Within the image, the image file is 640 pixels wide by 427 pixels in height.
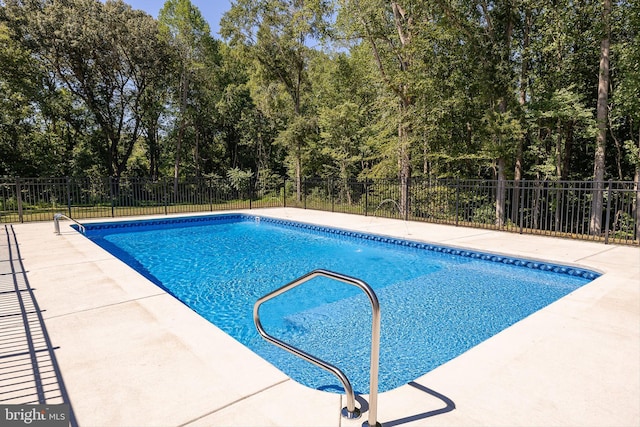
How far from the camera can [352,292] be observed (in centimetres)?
529

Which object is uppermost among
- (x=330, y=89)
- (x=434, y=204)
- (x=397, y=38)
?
(x=397, y=38)

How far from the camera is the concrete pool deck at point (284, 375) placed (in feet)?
6.36

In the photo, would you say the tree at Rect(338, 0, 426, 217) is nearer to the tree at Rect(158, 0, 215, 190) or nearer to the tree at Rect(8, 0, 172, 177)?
the tree at Rect(158, 0, 215, 190)

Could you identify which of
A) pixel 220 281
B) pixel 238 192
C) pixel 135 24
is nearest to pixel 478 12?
pixel 220 281

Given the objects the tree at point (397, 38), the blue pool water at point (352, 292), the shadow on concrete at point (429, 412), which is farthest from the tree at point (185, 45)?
the shadow on concrete at point (429, 412)

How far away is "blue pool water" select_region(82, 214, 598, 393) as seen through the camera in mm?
3557

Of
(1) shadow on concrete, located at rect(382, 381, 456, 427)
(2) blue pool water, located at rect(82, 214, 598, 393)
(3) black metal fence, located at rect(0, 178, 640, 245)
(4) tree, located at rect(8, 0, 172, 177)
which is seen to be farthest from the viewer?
(4) tree, located at rect(8, 0, 172, 177)

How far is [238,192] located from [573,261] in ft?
47.4

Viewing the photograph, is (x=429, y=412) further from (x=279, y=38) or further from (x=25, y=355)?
(x=279, y=38)

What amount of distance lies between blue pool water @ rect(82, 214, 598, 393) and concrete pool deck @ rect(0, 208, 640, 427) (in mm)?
750

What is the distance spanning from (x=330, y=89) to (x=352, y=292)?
15116 mm

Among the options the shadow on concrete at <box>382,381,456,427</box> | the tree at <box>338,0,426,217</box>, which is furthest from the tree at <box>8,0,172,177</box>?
the shadow on concrete at <box>382,381,456,427</box>

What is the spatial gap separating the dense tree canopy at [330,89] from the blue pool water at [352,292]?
4.95 meters

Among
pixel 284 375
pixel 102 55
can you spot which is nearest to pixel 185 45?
pixel 102 55
